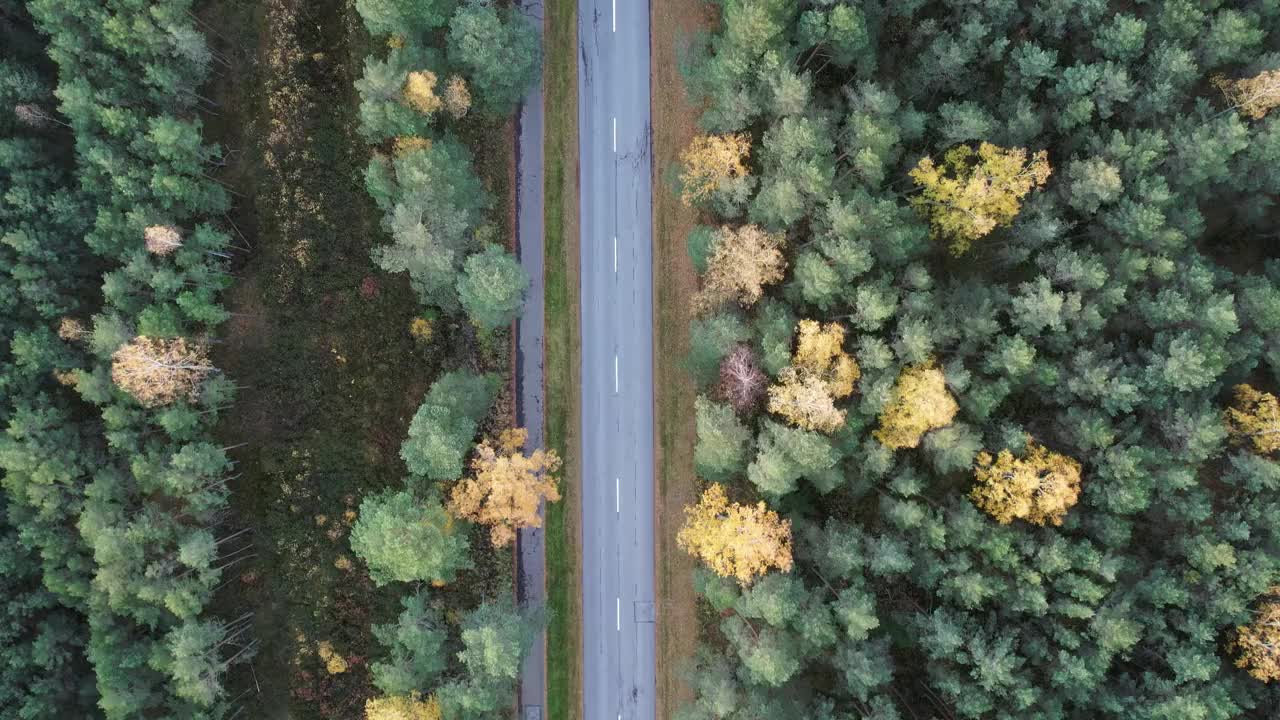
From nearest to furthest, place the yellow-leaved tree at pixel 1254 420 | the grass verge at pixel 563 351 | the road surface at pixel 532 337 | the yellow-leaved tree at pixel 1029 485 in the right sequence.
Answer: the yellow-leaved tree at pixel 1029 485, the yellow-leaved tree at pixel 1254 420, the road surface at pixel 532 337, the grass verge at pixel 563 351

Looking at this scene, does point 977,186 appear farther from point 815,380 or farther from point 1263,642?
point 1263,642

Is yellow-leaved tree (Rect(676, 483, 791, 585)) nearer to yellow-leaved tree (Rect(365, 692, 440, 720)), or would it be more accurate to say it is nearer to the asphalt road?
the asphalt road

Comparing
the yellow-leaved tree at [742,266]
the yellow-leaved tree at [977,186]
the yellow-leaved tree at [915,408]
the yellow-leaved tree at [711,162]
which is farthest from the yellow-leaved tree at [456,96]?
the yellow-leaved tree at [915,408]

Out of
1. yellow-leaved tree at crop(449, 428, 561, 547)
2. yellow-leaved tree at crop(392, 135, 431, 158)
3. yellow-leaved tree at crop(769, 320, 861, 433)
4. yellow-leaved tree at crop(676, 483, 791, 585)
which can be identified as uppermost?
yellow-leaved tree at crop(392, 135, 431, 158)

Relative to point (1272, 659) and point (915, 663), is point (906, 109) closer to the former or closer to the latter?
point (915, 663)

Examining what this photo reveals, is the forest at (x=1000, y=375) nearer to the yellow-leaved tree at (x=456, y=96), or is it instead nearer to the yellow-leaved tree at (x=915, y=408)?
the yellow-leaved tree at (x=915, y=408)

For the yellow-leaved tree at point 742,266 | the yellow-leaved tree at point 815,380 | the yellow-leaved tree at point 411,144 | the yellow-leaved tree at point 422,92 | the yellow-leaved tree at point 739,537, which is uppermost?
the yellow-leaved tree at point 422,92

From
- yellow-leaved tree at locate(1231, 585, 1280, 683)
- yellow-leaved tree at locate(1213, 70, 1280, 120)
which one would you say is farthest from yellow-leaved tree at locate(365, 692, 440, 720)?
yellow-leaved tree at locate(1213, 70, 1280, 120)
